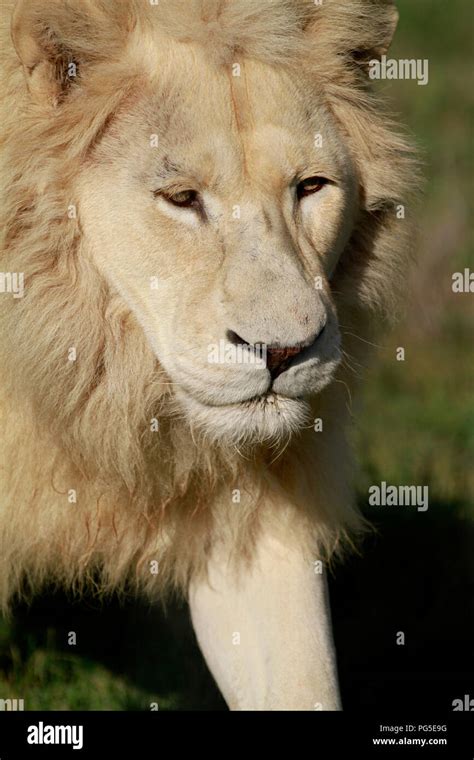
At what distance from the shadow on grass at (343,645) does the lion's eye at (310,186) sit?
1.78 meters

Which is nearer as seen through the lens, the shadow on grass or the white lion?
the white lion

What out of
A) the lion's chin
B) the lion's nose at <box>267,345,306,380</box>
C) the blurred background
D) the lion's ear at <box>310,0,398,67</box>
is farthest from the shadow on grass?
the lion's ear at <box>310,0,398,67</box>

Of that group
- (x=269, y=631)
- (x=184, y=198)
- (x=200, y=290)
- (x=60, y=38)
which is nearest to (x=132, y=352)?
(x=200, y=290)

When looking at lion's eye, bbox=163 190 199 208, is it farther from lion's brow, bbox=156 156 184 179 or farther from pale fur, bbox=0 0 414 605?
pale fur, bbox=0 0 414 605

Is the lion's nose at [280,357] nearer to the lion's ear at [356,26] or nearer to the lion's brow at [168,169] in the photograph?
the lion's brow at [168,169]

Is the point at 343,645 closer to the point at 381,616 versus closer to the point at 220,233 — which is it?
the point at 381,616

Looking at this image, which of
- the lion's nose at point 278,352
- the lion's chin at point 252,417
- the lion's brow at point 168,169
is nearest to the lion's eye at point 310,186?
the lion's brow at point 168,169

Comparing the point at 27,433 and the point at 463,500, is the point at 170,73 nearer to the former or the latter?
the point at 27,433

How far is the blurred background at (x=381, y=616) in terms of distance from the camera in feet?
17.5

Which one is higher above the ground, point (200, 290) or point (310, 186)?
point (310, 186)

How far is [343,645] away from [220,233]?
2554mm

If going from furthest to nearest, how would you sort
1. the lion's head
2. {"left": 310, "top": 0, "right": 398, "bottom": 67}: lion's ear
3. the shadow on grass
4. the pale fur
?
the shadow on grass
{"left": 310, "top": 0, "right": 398, "bottom": 67}: lion's ear
the pale fur
the lion's head

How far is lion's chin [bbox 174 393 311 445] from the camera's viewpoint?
12.2 feet

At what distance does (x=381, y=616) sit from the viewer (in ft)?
19.4
